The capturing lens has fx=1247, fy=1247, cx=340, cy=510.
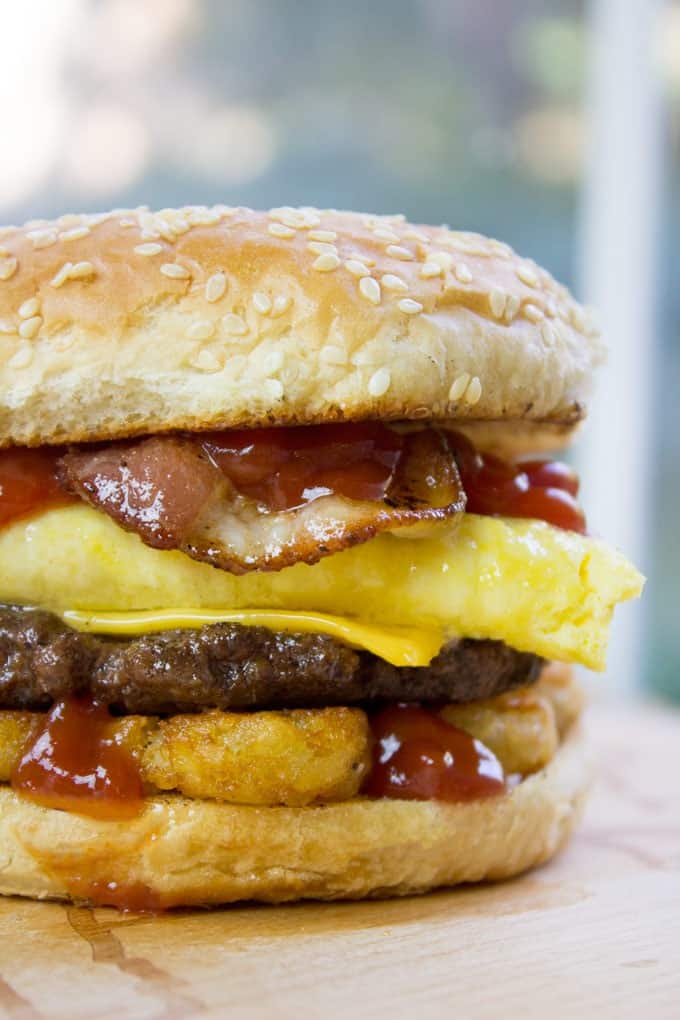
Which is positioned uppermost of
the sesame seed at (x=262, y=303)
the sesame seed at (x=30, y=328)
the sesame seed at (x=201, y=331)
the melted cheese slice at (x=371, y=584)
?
the sesame seed at (x=262, y=303)

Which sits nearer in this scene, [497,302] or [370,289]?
[370,289]

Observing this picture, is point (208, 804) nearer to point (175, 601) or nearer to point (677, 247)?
point (175, 601)

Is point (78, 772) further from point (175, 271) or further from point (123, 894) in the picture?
point (175, 271)

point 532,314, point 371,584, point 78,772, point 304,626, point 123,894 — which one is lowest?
point 123,894

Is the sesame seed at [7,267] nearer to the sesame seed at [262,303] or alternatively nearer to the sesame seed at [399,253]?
the sesame seed at [262,303]

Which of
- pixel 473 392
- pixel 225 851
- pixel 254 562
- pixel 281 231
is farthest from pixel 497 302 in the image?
pixel 225 851

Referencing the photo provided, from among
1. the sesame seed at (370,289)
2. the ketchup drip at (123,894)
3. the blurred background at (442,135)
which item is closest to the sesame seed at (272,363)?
the sesame seed at (370,289)

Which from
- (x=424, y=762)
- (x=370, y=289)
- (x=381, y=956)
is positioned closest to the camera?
(x=381, y=956)
